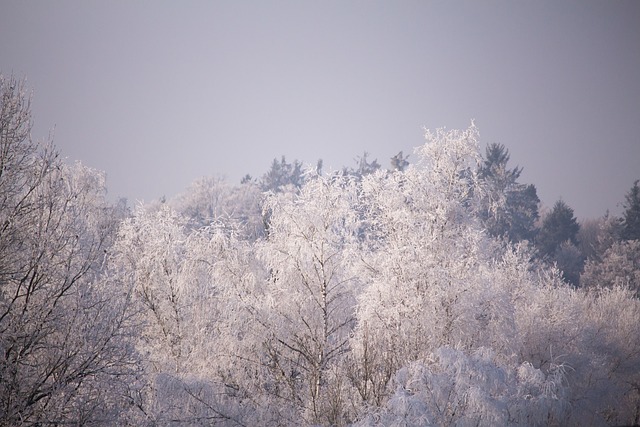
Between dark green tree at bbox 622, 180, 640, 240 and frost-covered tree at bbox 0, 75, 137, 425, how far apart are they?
56901mm

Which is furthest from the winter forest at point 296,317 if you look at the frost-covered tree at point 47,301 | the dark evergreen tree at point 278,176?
the dark evergreen tree at point 278,176

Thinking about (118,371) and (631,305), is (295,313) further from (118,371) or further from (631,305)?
(631,305)

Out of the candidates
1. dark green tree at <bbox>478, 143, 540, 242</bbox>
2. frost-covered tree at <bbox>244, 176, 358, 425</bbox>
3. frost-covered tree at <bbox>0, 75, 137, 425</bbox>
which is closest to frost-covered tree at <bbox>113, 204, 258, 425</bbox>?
frost-covered tree at <bbox>244, 176, 358, 425</bbox>

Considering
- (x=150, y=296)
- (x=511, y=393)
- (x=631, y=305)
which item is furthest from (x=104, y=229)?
(x=631, y=305)

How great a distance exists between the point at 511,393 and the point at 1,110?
12030 mm

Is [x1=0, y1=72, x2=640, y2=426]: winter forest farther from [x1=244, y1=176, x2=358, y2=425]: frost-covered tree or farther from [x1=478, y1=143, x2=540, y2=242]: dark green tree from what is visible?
[x1=478, y1=143, x2=540, y2=242]: dark green tree

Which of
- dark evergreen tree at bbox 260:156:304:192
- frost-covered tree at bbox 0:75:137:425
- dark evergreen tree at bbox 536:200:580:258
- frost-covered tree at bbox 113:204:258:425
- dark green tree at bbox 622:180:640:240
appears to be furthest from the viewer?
dark evergreen tree at bbox 260:156:304:192

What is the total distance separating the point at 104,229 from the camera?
8500 millimetres

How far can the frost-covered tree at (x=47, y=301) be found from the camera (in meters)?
7.01

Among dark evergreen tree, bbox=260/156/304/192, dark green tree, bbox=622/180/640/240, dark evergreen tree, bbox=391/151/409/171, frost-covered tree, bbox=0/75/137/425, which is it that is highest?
dark evergreen tree, bbox=260/156/304/192

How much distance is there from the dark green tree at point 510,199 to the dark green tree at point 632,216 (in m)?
9.95

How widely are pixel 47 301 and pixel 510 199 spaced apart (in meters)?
58.0

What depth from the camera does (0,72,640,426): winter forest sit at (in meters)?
7.66

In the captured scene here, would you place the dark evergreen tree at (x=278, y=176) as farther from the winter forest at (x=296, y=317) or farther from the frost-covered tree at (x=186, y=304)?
the frost-covered tree at (x=186, y=304)
